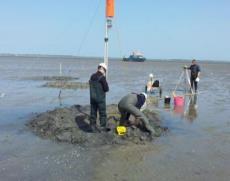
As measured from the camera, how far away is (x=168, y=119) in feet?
44.9

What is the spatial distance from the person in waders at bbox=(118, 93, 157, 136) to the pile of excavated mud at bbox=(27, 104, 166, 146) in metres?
0.22

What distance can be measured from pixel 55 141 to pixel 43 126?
5.34 ft

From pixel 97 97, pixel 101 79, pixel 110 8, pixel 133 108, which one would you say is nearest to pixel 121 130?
pixel 133 108

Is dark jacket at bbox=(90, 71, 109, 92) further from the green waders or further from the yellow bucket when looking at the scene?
the yellow bucket

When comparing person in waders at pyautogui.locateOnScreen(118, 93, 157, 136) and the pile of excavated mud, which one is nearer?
the pile of excavated mud

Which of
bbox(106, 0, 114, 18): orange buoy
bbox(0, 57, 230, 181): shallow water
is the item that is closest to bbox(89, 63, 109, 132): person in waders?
bbox(0, 57, 230, 181): shallow water

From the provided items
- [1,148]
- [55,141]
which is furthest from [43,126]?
[1,148]

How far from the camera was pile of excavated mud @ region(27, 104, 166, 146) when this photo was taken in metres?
10.1

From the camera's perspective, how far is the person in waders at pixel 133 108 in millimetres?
10516

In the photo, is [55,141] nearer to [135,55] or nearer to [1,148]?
[1,148]

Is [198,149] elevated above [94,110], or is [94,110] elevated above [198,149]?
[94,110]

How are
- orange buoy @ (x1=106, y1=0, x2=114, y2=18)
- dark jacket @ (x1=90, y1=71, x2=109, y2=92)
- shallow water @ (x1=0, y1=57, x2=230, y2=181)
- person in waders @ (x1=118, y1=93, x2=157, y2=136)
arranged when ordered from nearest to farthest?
→ shallow water @ (x1=0, y1=57, x2=230, y2=181), dark jacket @ (x1=90, y1=71, x2=109, y2=92), person in waders @ (x1=118, y1=93, x2=157, y2=136), orange buoy @ (x1=106, y1=0, x2=114, y2=18)

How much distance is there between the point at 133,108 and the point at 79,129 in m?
1.65

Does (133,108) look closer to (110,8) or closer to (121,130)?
(121,130)
